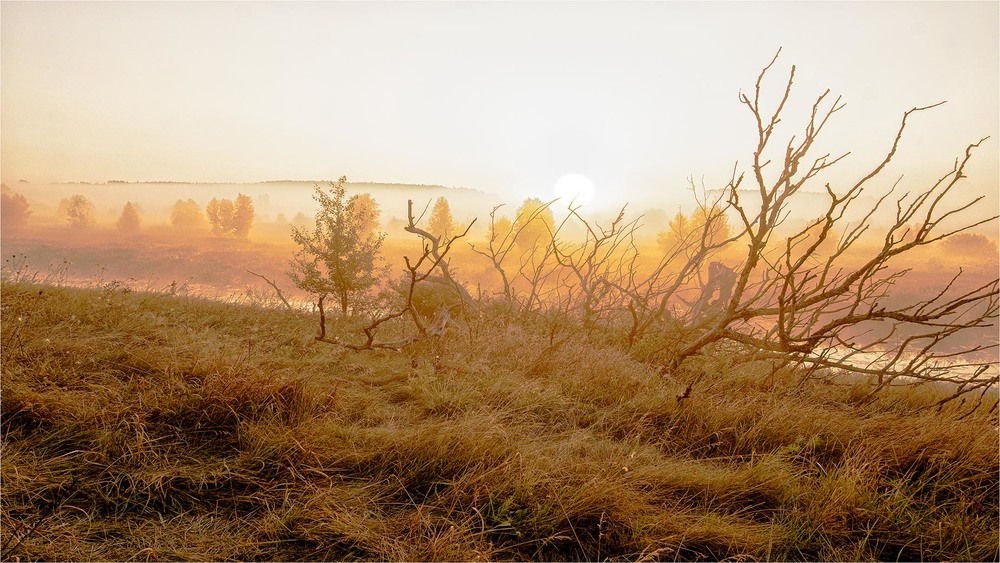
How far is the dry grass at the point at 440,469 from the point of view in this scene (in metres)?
2.20

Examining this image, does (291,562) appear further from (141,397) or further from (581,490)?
(141,397)

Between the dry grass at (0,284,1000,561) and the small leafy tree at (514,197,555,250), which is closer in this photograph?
the dry grass at (0,284,1000,561)

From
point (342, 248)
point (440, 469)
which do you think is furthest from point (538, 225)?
point (440, 469)

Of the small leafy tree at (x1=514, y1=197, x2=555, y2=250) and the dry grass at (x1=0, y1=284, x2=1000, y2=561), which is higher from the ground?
the small leafy tree at (x1=514, y1=197, x2=555, y2=250)

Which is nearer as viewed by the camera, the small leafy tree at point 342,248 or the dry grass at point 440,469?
the dry grass at point 440,469

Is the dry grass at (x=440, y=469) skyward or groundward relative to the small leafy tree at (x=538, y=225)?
groundward

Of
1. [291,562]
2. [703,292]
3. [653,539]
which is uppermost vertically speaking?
[703,292]

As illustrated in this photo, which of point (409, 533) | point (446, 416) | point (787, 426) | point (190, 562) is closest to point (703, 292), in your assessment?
point (787, 426)

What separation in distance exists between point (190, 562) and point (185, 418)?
123 centimetres

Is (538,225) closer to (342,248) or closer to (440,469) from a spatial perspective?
(342,248)

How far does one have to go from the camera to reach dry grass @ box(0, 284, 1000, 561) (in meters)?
2.20

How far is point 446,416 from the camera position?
3.60 metres

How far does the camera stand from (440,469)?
8.86 feet

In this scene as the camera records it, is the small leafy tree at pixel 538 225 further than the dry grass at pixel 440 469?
Yes
